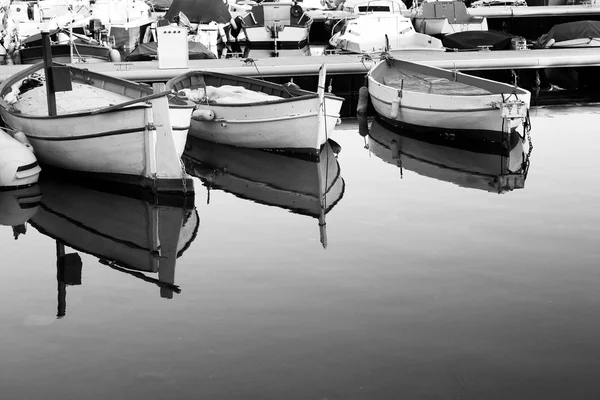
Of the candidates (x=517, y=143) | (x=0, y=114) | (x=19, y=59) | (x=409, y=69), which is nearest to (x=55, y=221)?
(x=0, y=114)

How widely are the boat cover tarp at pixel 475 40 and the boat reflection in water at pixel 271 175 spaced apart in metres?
11.8

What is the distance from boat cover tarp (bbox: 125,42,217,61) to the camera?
26125mm

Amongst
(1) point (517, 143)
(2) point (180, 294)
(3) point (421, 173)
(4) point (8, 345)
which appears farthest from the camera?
(1) point (517, 143)

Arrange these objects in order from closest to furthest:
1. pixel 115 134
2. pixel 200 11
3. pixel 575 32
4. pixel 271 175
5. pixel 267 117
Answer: pixel 115 134
pixel 271 175
pixel 267 117
pixel 575 32
pixel 200 11

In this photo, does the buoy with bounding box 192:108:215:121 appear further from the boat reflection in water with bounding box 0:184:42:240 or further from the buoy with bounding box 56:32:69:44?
the buoy with bounding box 56:32:69:44

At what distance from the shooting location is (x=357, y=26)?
29.8 m

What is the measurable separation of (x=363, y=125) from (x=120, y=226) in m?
9.54

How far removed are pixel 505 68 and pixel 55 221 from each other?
14.8 m

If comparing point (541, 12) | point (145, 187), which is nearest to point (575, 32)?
point (541, 12)

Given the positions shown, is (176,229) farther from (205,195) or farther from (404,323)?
(404,323)

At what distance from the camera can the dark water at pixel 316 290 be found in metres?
8.45

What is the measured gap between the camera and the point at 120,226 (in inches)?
531

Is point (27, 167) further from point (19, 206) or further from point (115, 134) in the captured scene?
point (115, 134)

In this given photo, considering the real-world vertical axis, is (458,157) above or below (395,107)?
below
